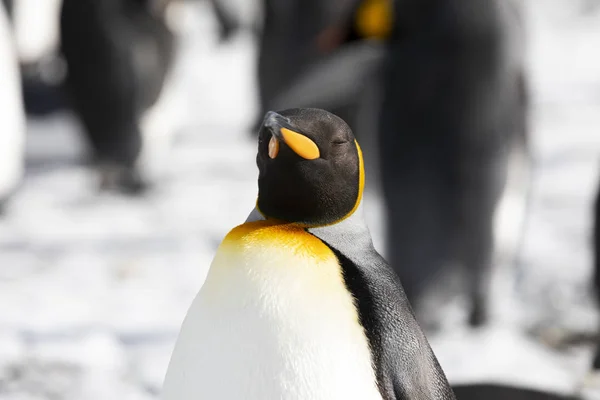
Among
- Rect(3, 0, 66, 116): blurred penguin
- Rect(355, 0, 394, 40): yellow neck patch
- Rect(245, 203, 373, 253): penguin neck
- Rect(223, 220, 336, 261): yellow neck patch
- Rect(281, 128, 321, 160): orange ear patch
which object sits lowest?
Rect(3, 0, 66, 116): blurred penguin

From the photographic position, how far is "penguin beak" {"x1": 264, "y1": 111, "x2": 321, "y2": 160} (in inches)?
49.4

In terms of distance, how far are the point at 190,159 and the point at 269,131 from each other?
12.9ft

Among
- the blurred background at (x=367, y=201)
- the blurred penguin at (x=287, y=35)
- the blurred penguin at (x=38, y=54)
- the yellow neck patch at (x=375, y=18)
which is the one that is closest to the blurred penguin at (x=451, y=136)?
the blurred background at (x=367, y=201)

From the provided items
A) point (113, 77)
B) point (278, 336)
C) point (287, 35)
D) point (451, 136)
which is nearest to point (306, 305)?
point (278, 336)

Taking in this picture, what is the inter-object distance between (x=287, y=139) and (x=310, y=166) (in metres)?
0.06

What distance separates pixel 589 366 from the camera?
8.07ft

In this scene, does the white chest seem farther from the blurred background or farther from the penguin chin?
the blurred background

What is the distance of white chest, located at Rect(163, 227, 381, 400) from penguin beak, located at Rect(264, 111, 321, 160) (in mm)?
146

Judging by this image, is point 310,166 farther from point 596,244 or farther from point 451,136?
point 451,136

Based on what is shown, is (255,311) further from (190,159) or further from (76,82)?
(190,159)

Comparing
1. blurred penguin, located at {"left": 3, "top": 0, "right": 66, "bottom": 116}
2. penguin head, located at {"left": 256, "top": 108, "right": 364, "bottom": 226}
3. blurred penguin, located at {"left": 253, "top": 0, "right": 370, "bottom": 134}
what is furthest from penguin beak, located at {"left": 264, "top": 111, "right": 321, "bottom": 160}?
blurred penguin, located at {"left": 3, "top": 0, "right": 66, "bottom": 116}

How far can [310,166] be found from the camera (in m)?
1.29

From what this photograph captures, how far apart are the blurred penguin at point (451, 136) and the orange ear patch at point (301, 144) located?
176 cm

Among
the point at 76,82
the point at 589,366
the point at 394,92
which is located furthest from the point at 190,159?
the point at 589,366
